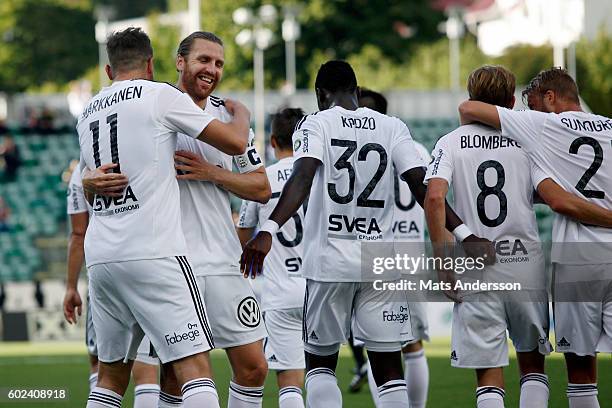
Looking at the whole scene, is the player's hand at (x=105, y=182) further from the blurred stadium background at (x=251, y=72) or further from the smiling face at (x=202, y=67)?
the blurred stadium background at (x=251, y=72)

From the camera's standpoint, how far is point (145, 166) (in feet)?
20.8

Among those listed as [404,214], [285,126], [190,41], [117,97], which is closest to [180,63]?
[190,41]

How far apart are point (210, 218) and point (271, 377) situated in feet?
24.7

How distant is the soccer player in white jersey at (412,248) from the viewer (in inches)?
376

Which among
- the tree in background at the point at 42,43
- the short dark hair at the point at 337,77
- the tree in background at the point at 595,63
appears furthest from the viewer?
the tree in background at the point at 42,43

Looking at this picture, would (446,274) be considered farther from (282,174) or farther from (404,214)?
(404,214)

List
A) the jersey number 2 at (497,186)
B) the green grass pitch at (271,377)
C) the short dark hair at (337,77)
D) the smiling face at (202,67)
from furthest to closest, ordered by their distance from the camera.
Result: the green grass pitch at (271,377) < the short dark hair at (337,77) < the jersey number 2 at (497,186) < the smiling face at (202,67)

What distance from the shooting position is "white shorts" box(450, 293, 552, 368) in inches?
281

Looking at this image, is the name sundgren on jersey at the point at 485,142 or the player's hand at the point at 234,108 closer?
the player's hand at the point at 234,108

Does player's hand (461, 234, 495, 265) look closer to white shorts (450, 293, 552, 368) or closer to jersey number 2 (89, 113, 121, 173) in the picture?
white shorts (450, 293, 552, 368)

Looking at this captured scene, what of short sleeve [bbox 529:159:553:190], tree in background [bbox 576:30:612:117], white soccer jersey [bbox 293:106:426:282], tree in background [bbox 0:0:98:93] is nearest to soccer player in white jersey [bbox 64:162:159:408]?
white soccer jersey [bbox 293:106:426:282]

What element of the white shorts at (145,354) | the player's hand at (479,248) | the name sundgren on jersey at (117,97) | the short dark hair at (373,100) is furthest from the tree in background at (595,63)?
the name sundgren on jersey at (117,97)

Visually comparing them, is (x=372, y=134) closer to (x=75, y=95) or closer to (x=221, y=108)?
(x=221, y=108)

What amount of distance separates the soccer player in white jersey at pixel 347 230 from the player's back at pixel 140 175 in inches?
42.9
